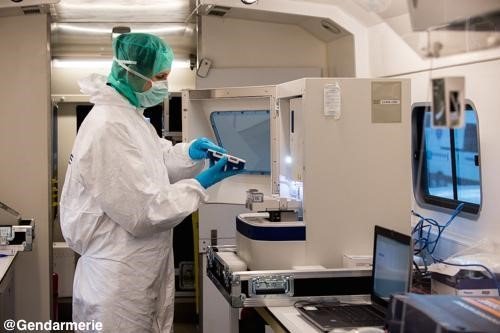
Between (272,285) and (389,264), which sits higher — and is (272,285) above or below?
below

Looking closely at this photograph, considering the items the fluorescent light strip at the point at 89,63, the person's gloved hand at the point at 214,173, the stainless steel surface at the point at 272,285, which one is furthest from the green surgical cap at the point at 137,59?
the fluorescent light strip at the point at 89,63

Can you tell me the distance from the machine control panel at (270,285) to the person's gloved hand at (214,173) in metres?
0.45

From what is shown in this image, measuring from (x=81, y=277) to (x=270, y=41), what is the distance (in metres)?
2.76

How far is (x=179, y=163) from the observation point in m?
3.03

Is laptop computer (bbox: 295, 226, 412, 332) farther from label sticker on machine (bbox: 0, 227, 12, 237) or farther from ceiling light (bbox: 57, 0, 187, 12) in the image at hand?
ceiling light (bbox: 57, 0, 187, 12)

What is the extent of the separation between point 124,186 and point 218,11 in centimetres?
250

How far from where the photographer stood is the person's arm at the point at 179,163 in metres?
3.02

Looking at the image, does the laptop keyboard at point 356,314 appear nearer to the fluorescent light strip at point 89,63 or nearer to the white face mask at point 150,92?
the white face mask at point 150,92

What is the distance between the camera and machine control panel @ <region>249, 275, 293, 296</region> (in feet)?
8.41

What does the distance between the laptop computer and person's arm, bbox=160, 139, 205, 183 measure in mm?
844

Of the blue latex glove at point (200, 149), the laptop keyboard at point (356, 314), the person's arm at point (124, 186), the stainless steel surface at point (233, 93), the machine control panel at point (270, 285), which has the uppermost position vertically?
the stainless steel surface at point (233, 93)

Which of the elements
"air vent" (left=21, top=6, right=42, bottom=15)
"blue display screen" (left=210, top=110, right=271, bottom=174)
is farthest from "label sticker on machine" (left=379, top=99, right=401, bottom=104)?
"air vent" (left=21, top=6, right=42, bottom=15)

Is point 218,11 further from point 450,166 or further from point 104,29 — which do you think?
point 450,166

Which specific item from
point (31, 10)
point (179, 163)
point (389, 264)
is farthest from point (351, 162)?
point (31, 10)
